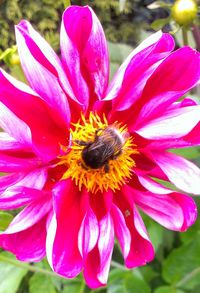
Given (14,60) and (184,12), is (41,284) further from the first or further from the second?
(184,12)

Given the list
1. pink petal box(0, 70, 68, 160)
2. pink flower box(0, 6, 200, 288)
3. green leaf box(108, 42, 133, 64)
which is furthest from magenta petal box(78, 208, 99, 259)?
green leaf box(108, 42, 133, 64)

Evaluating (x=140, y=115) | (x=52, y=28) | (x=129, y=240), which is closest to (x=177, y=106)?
(x=140, y=115)

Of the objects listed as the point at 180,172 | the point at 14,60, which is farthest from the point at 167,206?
the point at 14,60

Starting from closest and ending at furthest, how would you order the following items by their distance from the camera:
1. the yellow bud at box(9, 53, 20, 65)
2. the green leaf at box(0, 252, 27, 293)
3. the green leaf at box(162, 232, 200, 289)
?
the yellow bud at box(9, 53, 20, 65) < the green leaf at box(0, 252, 27, 293) < the green leaf at box(162, 232, 200, 289)

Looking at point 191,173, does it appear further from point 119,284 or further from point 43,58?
point 119,284

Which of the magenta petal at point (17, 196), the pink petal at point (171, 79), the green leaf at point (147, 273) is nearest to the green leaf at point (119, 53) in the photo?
the green leaf at point (147, 273)

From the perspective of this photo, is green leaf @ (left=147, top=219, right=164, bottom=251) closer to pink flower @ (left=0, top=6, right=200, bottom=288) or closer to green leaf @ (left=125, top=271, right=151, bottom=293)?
green leaf @ (left=125, top=271, right=151, bottom=293)
